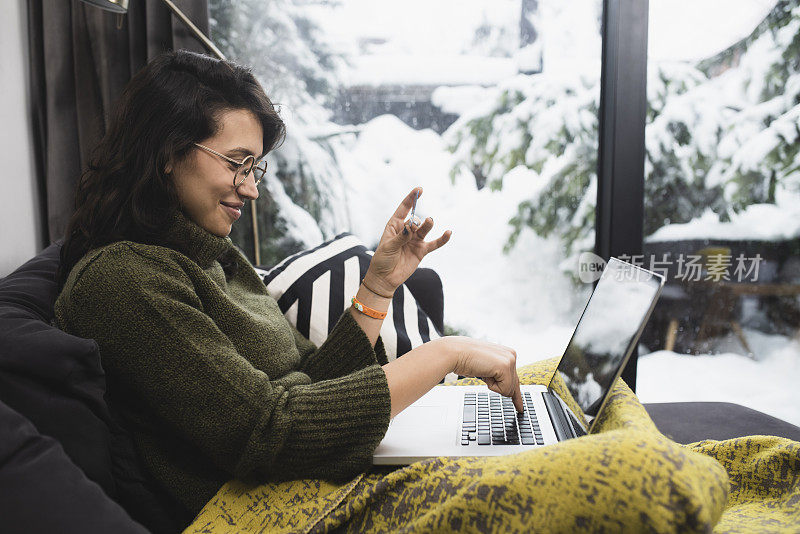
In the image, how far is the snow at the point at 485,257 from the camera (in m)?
2.21

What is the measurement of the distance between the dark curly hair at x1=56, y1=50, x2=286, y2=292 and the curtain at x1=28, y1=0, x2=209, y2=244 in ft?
2.94

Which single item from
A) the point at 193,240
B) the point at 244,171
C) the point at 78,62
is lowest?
the point at 193,240

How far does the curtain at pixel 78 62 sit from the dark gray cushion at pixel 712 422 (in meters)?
1.73

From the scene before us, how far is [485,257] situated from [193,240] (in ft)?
4.86

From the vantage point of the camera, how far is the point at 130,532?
0.62 meters

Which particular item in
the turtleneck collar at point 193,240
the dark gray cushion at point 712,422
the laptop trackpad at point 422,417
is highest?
the turtleneck collar at point 193,240

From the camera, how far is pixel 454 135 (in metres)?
2.26

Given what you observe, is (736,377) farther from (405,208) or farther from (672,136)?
(405,208)

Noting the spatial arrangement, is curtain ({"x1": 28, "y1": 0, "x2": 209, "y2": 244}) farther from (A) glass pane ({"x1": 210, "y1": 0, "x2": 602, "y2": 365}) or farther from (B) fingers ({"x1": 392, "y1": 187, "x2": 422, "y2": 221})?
(B) fingers ({"x1": 392, "y1": 187, "x2": 422, "y2": 221})

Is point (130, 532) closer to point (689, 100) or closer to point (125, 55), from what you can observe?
point (125, 55)

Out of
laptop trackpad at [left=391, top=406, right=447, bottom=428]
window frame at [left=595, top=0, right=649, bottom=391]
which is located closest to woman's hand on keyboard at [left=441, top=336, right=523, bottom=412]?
laptop trackpad at [left=391, top=406, right=447, bottom=428]

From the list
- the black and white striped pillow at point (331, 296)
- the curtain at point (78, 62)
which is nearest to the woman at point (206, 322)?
the black and white striped pillow at point (331, 296)

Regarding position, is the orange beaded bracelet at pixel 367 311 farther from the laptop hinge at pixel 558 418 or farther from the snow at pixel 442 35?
the snow at pixel 442 35

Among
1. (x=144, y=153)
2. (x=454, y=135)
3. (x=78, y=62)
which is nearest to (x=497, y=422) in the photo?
(x=144, y=153)
